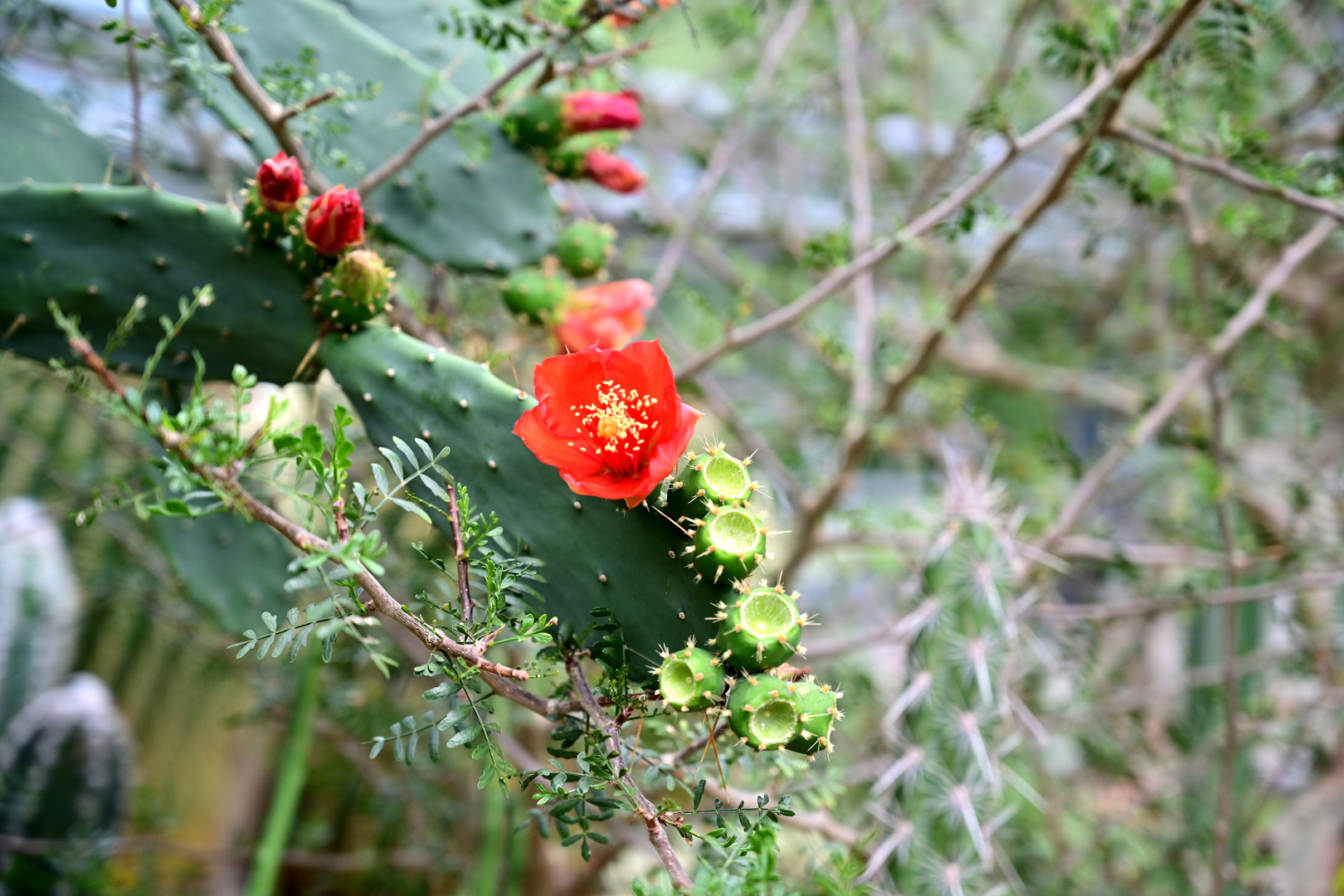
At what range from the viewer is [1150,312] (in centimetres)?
237

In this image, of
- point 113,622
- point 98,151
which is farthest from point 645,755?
point 113,622

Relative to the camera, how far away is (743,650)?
22.1 inches

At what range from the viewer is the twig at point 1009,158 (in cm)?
90

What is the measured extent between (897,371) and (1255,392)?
672 mm

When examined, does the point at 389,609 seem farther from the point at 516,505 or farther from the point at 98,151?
the point at 98,151

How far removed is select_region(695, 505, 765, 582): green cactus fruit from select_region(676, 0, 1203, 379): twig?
21.8 inches

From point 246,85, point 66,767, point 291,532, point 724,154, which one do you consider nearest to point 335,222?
point 246,85

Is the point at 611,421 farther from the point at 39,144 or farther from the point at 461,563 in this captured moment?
the point at 39,144

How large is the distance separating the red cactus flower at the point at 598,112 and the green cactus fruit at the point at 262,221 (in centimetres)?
35

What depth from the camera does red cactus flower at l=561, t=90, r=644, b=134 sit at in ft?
3.10

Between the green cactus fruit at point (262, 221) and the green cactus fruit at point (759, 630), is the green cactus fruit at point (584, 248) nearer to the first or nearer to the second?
the green cactus fruit at point (262, 221)

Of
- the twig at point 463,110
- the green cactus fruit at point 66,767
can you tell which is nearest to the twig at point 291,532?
the twig at point 463,110

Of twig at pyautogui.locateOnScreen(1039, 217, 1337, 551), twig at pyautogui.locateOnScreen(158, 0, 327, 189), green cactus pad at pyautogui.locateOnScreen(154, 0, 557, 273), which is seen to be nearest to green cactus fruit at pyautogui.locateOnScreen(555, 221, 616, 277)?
green cactus pad at pyautogui.locateOnScreen(154, 0, 557, 273)

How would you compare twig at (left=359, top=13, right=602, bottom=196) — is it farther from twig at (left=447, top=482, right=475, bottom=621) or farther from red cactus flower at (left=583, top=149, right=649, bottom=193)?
twig at (left=447, top=482, right=475, bottom=621)
